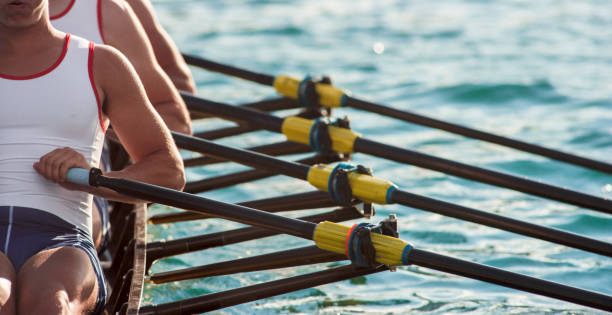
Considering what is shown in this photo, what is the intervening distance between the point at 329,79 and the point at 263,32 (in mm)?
4912

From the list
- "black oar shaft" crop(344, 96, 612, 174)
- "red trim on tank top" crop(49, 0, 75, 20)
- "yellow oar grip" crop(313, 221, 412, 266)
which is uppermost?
"red trim on tank top" crop(49, 0, 75, 20)

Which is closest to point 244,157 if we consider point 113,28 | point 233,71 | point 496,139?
point 113,28

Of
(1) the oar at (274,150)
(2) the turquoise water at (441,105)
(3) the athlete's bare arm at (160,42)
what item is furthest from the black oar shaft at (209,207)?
(1) the oar at (274,150)

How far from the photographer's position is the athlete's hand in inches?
96.5

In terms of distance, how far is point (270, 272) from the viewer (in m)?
4.05

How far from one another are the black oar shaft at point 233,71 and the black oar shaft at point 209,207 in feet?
7.68

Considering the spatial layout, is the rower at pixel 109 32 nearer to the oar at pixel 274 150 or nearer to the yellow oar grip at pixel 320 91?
the oar at pixel 274 150

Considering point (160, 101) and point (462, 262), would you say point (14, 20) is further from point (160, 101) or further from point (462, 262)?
point (462, 262)

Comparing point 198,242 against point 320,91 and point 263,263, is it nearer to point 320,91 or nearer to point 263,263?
point 263,263

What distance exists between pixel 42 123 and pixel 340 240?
93 cm

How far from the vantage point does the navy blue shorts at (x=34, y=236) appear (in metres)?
2.43

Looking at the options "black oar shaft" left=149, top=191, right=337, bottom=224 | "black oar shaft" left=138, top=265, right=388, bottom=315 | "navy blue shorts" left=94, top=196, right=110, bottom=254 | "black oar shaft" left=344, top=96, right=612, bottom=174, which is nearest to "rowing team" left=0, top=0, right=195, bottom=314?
"black oar shaft" left=138, top=265, right=388, bottom=315

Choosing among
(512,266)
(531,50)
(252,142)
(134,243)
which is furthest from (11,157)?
(531,50)

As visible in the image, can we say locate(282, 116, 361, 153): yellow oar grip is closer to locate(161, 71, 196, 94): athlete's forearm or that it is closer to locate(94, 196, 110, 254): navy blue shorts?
locate(161, 71, 196, 94): athlete's forearm
